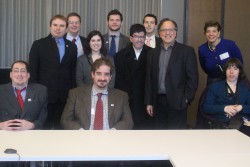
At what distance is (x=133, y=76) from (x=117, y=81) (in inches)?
7.0

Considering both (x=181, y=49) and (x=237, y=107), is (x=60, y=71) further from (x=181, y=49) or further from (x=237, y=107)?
(x=237, y=107)

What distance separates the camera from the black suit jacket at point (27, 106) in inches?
132

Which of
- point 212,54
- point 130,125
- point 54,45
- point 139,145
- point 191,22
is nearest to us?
point 139,145

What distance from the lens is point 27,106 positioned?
3.40 meters

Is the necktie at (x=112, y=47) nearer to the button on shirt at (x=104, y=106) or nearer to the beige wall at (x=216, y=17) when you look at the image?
the button on shirt at (x=104, y=106)

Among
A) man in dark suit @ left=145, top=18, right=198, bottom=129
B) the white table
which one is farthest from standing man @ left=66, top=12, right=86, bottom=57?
the white table

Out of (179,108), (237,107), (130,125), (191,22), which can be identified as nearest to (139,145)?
(130,125)

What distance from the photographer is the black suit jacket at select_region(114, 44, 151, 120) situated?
13.4 ft

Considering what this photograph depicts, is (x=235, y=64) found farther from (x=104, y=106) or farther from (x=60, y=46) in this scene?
(x=60, y=46)

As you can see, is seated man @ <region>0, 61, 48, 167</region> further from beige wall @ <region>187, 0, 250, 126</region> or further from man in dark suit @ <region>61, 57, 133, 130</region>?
beige wall @ <region>187, 0, 250, 126</region>

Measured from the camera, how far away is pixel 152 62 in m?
3.90

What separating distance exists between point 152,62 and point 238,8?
8.12 feet

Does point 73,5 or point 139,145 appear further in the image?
point 73,5

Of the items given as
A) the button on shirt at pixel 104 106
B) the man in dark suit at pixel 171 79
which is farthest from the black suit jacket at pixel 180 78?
the button on shirt at pixel 104 106
